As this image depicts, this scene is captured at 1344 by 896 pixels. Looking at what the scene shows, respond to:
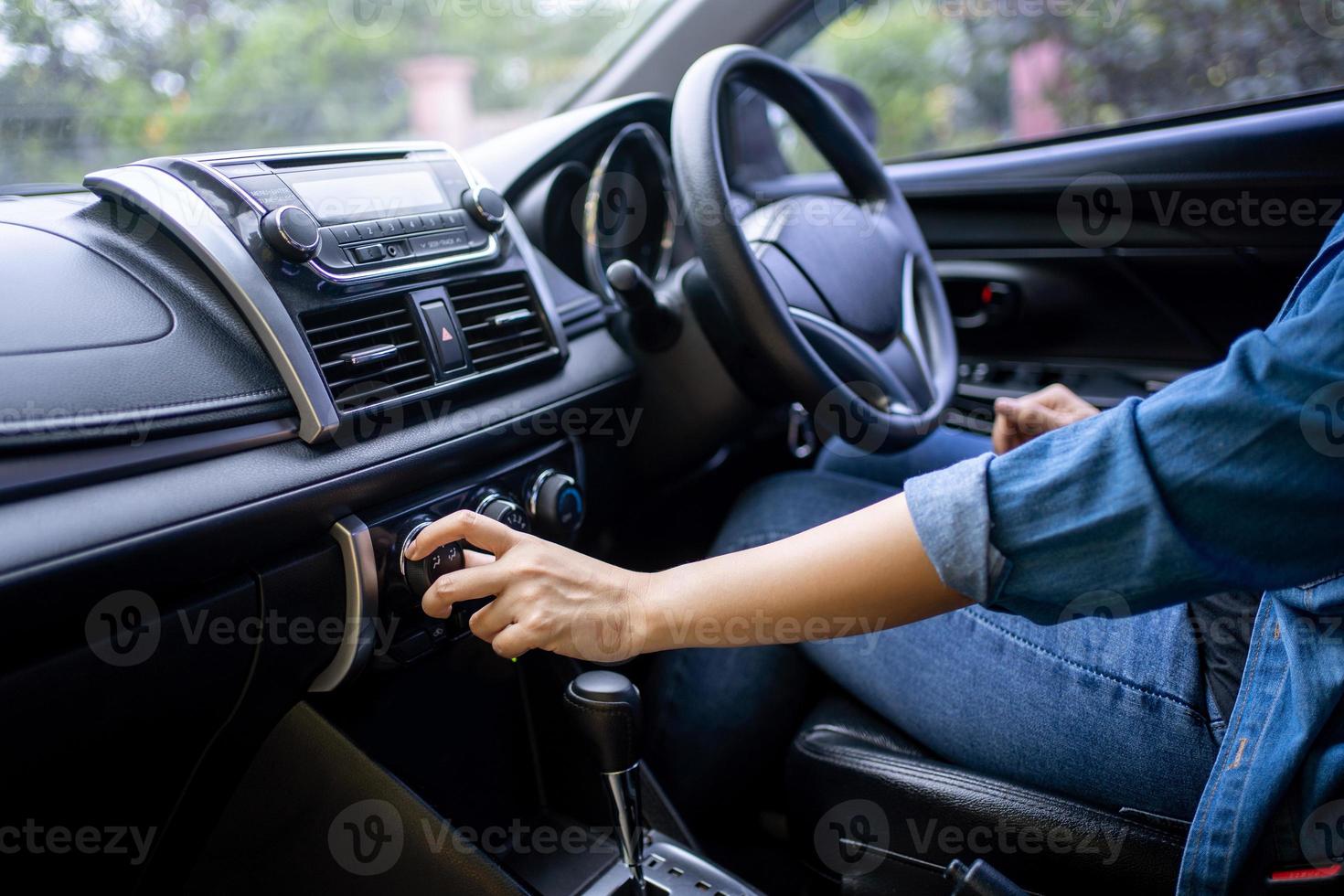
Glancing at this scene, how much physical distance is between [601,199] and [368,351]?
49 centimetres

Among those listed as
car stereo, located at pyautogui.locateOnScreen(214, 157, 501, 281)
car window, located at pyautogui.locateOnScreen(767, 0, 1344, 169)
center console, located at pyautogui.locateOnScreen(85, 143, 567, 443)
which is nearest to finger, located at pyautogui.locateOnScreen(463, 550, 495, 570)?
center console, located at pyautogui.locateOnScreen(85, 143, 567, 443)

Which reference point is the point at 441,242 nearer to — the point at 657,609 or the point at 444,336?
the point at 444,336

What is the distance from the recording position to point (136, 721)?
77cm

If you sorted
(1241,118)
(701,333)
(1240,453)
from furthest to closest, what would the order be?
(1241,118) → (701,333) → (1240,453)

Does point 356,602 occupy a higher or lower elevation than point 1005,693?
higher

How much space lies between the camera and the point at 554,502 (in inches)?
41.5

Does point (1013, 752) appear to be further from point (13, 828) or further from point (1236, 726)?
point (13, 828)

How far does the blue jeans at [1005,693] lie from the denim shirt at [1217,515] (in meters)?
0.11

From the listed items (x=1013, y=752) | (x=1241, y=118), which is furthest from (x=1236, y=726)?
(x=1241, y=118)

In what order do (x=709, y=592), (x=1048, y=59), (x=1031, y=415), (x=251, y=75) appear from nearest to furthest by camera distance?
(x=709, y=592) → (x=1031, y=415) → (x=251, y=75) → (x=1048, y=59)

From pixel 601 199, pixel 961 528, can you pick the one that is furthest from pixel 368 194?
pixel 961 528

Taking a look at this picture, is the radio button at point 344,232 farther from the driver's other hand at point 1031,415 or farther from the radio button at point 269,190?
the driver's other hand at point 1031,415

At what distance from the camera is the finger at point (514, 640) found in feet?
2.43

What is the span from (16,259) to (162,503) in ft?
0.80
